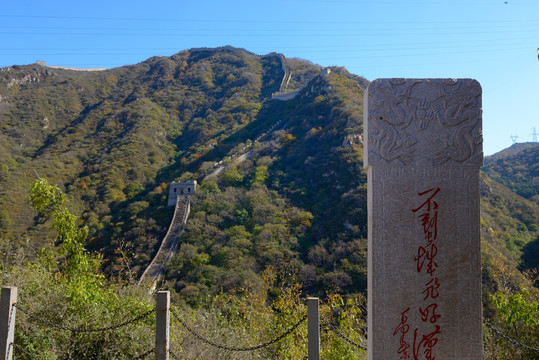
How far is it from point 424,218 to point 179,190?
76.1 ft

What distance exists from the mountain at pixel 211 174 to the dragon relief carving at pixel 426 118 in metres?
3.27

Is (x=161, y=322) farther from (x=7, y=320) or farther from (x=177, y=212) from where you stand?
(x=177, y=212)

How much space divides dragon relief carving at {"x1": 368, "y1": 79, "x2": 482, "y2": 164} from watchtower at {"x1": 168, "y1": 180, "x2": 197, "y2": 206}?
22.8 m

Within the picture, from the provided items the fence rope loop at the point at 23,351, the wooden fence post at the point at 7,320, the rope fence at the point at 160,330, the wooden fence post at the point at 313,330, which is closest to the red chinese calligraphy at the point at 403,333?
the rope fence at the point at 160,330

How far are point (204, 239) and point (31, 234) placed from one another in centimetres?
881

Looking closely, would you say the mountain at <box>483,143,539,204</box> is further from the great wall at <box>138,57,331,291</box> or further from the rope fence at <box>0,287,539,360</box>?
the rope fence at <box>0,287,539,360</box>

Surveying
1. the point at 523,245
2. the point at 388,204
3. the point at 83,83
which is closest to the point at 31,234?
the point at 388,204

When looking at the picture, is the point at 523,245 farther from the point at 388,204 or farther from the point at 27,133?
the point at 27,133

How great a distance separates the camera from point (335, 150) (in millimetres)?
23812

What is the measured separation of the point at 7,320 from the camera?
3559 millimetres

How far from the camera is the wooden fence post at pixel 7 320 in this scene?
3535 millimetres

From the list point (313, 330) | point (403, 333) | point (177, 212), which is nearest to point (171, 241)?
point (177, 212)

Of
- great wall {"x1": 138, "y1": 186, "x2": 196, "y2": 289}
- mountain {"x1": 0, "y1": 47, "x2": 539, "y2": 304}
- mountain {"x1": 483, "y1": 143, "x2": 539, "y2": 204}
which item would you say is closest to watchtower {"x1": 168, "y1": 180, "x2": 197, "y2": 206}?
great wall {"x1": 138, "y1": 186, "x2": 196, "y2": 289}

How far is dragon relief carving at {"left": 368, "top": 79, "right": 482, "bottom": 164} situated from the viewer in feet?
10.4
